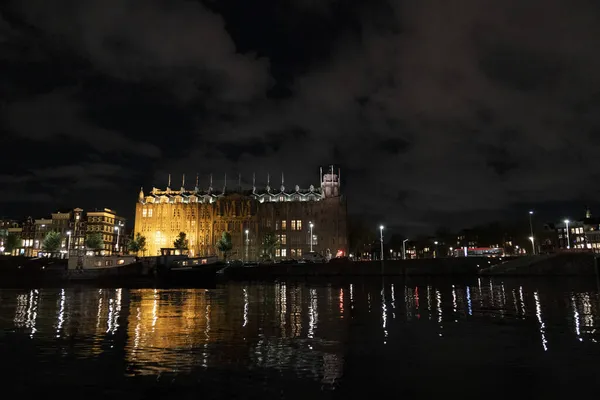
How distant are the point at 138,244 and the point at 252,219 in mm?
42860

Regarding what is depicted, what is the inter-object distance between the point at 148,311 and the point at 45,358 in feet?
44.4

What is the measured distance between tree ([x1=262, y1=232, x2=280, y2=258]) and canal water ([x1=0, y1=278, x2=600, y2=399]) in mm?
127970

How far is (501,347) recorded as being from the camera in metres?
15.2

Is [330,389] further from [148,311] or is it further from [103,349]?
[148,311]

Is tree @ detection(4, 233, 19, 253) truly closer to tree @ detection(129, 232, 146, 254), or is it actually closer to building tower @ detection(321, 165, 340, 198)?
tree @ detection(129, 232, 146, 254)

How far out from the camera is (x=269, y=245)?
151875mm

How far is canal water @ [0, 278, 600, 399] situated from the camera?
1036 centimetres

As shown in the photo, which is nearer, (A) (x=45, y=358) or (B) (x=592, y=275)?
(A) (x=45, y=358)

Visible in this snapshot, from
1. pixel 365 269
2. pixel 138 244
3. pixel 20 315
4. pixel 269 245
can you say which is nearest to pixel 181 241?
pixel 138 244

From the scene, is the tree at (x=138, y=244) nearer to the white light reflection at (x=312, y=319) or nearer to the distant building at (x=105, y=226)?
the distant building at (x=105, y=226)

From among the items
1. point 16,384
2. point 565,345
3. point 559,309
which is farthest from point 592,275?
point 16,384

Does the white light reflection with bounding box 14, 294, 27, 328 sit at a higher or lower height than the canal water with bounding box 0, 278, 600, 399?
higher

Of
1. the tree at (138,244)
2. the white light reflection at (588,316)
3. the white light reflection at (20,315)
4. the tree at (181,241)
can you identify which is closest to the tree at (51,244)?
the tree at (138,244)

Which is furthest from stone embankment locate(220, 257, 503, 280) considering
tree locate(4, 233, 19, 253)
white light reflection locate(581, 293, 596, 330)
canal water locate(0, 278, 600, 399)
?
tree locate(4, 233, 19, 253)
